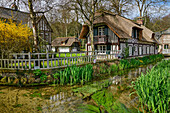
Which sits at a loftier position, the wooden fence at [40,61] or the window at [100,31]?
the window at [100,31]

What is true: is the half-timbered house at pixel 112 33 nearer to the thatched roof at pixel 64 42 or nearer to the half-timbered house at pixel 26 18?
the half-timbered house at pixel 26 18

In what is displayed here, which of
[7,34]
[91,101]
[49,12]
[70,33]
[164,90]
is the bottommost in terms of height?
[91,101]

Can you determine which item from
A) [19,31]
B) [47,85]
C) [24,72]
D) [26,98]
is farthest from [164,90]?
[19,31]

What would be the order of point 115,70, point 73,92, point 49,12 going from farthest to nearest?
point 115,70
point 49,12
point 73,92

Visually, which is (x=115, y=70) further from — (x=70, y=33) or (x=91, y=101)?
(x=70, y=33)

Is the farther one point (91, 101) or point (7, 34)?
point (7, 34)

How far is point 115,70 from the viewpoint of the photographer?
11828 mm

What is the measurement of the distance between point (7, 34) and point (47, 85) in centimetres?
414

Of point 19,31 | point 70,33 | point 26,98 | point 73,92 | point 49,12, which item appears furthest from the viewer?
point 70,33

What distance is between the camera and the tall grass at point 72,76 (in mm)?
7383

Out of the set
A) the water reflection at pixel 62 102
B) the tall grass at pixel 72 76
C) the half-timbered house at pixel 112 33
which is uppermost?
the half-timbered house at pixel 112 33

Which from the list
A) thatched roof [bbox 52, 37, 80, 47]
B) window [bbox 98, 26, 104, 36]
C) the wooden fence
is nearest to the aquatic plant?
the wooden fence

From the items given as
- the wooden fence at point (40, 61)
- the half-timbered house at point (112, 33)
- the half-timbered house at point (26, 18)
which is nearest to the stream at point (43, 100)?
the wooden fence at point (40, 61)

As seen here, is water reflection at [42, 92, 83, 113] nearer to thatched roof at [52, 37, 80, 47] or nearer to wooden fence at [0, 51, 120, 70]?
wooden fence at [0, 51, 120, 70]
